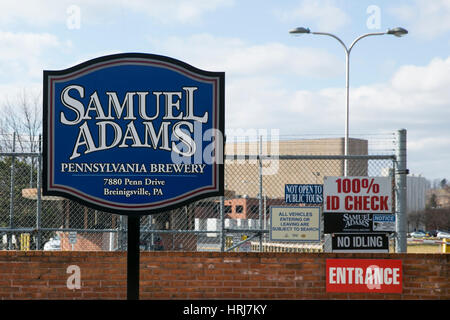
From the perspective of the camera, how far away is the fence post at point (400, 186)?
9508mm

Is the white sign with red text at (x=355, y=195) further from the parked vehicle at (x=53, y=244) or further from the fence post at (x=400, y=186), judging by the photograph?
the parked vehicle at (x=53, y=244)

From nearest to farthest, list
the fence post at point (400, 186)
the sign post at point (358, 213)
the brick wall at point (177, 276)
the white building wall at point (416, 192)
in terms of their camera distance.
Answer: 1. the brick wall at point (177, 276)
2. the sign post at point (358, 213)
3. the fence post at point (400, 186)
4. the white building wall at point (416, 192)

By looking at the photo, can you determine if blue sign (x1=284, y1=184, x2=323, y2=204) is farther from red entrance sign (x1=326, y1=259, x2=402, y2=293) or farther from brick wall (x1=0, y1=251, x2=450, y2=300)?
red entrance sign (x1=326, y1=259, x2=402, y2=293)

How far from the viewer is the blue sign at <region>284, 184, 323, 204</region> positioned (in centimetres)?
937

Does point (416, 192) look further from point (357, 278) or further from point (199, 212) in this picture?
point (357, 278)

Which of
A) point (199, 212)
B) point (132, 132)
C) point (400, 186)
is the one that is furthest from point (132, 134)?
point (199, 212)

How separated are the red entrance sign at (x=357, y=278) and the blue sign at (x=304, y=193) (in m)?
1.01

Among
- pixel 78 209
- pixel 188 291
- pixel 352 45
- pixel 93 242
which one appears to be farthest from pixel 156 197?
pixel 352 45

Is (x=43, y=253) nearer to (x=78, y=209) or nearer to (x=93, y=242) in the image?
(x=78, y=209)

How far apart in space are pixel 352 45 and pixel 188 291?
573 inches

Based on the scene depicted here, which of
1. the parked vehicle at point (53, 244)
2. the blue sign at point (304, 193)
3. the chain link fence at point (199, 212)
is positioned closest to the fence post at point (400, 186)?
the chain link fence at point (199, 212)

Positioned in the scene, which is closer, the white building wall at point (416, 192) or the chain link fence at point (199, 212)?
the chain link fence at point (199, 212)

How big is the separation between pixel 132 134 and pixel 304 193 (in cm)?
346

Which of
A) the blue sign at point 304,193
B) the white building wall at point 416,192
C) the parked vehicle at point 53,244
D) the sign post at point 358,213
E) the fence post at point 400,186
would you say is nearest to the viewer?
the sign post at point 358,213
